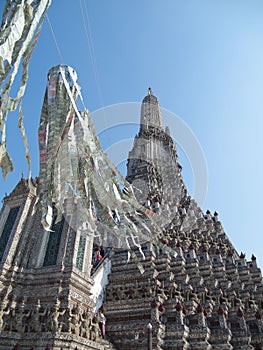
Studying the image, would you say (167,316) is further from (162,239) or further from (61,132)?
(61,132)

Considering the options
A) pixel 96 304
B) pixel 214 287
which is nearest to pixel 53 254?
pixel 96 304

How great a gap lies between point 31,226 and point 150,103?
4398 cm

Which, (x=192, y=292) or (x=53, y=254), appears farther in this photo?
(x=192, y=292)

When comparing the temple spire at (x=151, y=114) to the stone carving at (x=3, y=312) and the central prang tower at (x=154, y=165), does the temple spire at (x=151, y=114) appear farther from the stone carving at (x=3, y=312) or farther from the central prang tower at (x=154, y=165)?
the stone carving at (x=3, y=312)

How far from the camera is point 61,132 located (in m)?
6.80

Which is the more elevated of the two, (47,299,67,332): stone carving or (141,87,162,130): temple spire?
(141,87,162,130): temple spire

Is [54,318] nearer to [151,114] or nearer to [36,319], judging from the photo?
[36,319]

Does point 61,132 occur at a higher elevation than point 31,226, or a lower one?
lower

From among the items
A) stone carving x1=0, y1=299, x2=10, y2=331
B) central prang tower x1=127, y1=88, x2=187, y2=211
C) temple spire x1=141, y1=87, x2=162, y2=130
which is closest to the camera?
stone carving x1=0, y1=299, x2=10, y2=331

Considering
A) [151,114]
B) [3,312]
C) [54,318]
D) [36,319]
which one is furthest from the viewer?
[151,114]

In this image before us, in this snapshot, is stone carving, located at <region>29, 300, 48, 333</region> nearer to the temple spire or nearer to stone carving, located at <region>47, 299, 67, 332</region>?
stone carving, located at <region>47, 299, 67, 332</region>

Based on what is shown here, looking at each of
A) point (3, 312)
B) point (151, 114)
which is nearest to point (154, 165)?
point (151, 114)

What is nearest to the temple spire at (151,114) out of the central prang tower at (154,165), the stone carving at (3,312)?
the central prang tower at (154,165)

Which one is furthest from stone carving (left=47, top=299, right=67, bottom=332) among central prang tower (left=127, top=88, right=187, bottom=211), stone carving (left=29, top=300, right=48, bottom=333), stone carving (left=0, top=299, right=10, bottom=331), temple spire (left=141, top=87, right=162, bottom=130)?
temple spire (left=141, top=87, right=162, bottom=130)
